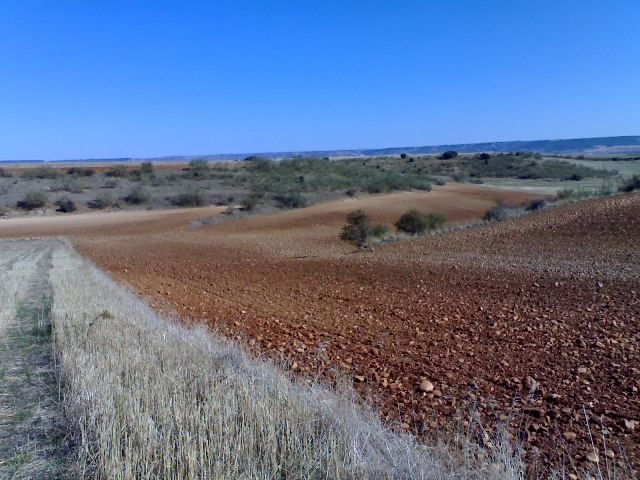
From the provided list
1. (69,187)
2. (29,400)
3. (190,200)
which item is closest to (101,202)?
(190,200)

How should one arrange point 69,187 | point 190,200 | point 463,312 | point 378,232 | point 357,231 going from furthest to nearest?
point 69,187, point 190,200, point 378,232, point 357,231, point 463,312

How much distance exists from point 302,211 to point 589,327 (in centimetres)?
3004

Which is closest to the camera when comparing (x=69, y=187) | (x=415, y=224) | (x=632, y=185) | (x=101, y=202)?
(x=632, y=185)

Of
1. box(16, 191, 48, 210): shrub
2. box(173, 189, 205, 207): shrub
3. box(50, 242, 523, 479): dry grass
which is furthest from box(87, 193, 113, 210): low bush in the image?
box(50, 242, 523, 479): dry grass

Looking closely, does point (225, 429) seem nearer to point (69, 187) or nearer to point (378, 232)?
point (378, 232)

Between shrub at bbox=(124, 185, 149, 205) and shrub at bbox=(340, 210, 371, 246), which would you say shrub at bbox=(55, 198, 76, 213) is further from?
shrub at bbox=(340, 210, 371, 246)

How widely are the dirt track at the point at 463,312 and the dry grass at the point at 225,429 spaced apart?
2.90 feet

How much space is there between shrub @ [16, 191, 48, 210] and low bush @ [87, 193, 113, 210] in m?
3.46

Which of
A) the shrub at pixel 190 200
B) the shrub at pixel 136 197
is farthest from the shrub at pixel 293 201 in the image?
the shrub at pixel 136 197

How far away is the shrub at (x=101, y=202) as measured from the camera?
47.3 metres

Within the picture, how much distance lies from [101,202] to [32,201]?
16.9ft

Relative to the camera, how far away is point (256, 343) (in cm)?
757

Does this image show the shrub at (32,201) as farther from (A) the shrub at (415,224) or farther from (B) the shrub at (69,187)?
(A) the shrub at (415,224)

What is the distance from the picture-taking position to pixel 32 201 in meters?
45.2
